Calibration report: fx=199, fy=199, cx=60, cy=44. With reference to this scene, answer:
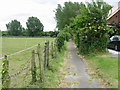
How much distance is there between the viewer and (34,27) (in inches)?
3629

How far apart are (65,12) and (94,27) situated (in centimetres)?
3825

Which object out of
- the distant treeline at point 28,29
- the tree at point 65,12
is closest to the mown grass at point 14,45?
the tree at point 65,12

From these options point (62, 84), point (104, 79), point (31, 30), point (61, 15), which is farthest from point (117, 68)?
point (31, 30)

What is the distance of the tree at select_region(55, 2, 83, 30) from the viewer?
51400 millimetres

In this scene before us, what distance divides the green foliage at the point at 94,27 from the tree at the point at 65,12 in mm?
35050

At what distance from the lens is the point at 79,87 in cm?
665

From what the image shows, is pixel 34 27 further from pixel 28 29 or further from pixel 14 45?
pixel 14 45

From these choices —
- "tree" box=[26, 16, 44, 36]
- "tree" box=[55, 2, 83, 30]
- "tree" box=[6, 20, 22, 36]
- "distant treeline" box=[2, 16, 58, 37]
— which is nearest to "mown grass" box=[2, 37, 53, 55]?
"tree" box=[55, 2, 83, 30]

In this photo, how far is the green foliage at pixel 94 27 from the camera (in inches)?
595

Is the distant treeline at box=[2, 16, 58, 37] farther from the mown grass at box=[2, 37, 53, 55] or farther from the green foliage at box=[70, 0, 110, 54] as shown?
the green foliage at box=[70, 0, 110, 54]

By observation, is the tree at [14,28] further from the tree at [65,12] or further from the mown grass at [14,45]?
the mown grass at [14,45]

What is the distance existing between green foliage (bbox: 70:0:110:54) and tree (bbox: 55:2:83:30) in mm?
35050

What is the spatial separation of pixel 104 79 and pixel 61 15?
46.1 meters

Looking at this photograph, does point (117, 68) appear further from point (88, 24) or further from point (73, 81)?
point (88, 24)
